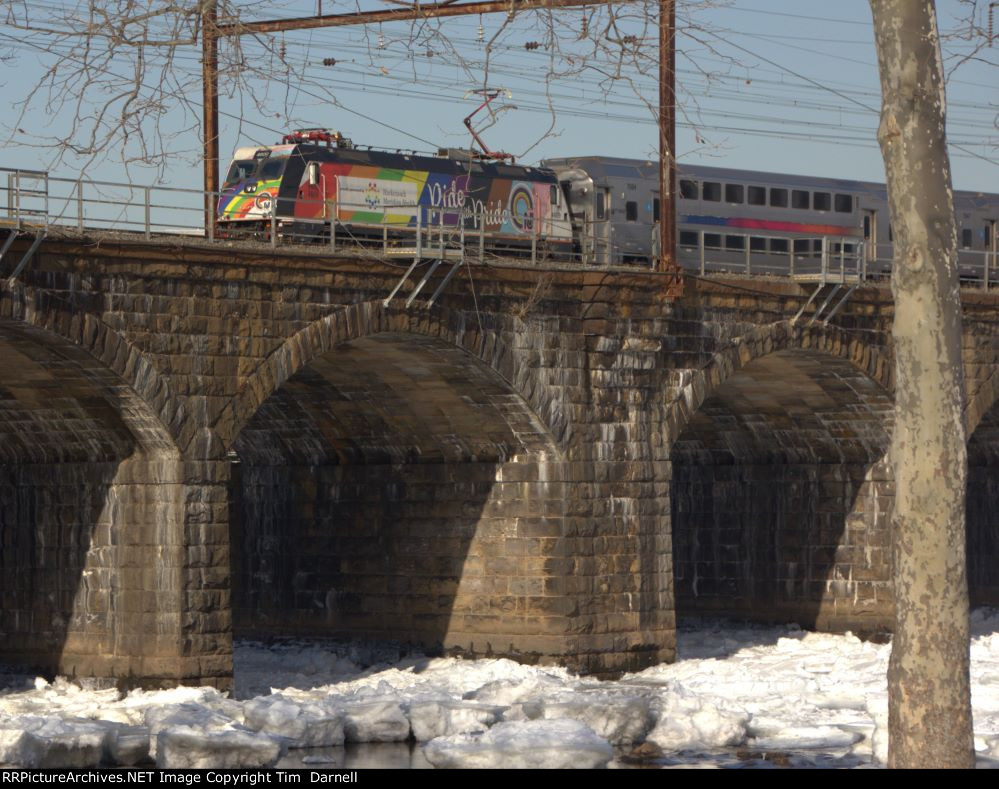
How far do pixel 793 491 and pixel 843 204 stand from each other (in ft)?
24.8

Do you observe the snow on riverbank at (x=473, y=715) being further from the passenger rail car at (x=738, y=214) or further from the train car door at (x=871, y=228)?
the train car door at (x=871, y=228)

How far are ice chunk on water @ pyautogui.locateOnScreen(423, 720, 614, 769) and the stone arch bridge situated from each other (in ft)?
20.1

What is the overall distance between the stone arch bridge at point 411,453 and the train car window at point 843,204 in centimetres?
648

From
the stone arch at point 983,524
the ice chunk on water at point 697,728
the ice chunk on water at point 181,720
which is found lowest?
the ice chunk on water at point 697,728

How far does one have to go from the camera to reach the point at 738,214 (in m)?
40.1

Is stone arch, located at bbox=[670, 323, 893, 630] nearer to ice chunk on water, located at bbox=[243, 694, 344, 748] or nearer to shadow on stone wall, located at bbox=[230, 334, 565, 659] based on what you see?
shadow on stone wall, located at bbox=[230, 334, 565, 659]

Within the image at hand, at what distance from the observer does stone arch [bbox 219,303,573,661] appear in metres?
28.4

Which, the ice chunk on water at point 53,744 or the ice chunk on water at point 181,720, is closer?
the ice chunk on water at point 53,744

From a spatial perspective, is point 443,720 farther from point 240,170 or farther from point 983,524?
point 983,524

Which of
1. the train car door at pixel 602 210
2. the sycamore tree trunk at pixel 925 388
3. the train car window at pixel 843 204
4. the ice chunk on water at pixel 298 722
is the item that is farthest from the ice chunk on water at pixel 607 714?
the train car window at pixel 843 204

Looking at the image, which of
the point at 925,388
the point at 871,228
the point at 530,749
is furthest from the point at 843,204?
the point at 925,388

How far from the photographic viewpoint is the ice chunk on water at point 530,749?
19.5 meters

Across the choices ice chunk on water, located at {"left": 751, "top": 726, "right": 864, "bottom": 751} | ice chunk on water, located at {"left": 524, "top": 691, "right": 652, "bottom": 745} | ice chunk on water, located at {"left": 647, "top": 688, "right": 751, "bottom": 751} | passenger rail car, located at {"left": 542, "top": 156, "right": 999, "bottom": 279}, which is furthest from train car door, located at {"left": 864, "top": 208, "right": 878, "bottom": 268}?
ice chunk on water, located at {"left": 647, "top": 688, "right": 751, "bottom": 751}

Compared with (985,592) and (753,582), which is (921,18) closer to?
(753,582)
